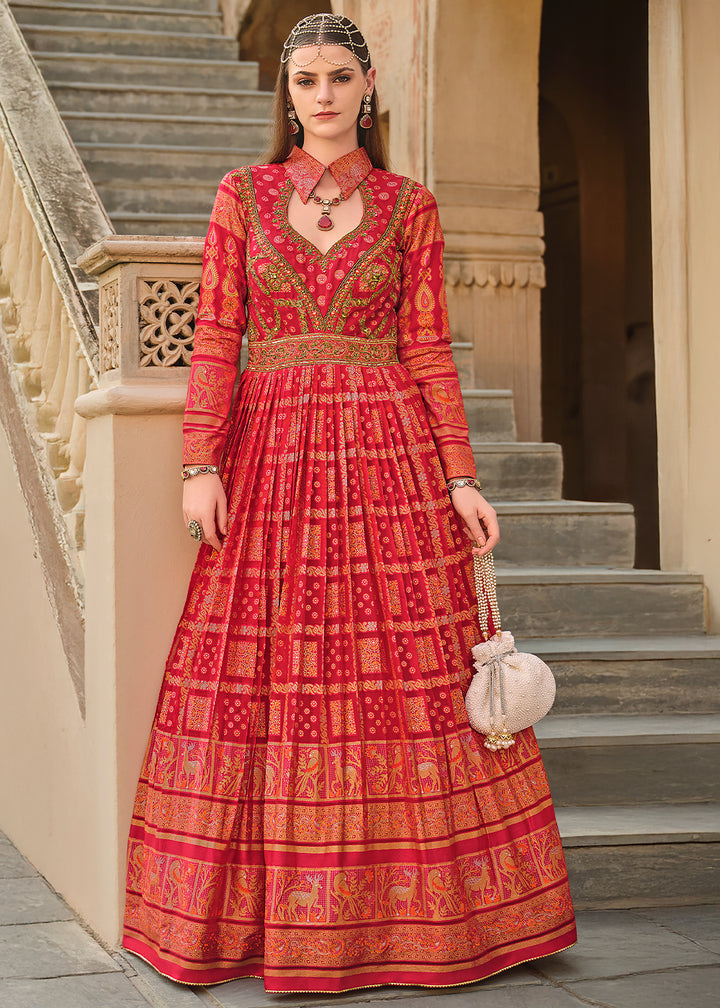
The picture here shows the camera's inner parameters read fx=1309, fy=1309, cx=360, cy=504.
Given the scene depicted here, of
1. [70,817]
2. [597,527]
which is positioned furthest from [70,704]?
[597,527]

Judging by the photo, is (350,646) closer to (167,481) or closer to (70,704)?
(167,481)

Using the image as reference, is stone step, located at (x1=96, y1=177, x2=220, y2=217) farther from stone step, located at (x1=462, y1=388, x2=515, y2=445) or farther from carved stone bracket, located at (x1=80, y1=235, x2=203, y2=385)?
carved stone bracket, located at (x1=80, y1=235, x2=203, y2=385)

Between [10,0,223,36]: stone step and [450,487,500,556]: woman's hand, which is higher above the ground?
[10,0,223,36]: stone step

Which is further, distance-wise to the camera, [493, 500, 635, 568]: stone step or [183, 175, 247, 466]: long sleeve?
[493, 500, 635, 568]: stone step

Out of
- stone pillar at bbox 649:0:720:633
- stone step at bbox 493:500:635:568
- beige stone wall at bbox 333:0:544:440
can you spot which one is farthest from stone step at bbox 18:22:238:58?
stone step at bbox 493:500:635:568

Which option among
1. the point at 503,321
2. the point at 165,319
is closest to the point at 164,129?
the point at 503,321

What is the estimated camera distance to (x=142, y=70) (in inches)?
283

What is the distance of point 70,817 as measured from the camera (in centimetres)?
324

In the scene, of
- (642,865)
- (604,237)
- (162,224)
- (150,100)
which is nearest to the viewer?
(642,865)

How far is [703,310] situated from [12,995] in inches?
121

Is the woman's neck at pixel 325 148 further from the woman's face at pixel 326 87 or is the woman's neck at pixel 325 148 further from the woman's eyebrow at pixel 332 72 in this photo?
the woman's eyebrow at pixel 332 72

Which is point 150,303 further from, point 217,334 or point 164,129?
point 164,129

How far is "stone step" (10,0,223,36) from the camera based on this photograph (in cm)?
749

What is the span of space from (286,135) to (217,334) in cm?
50
